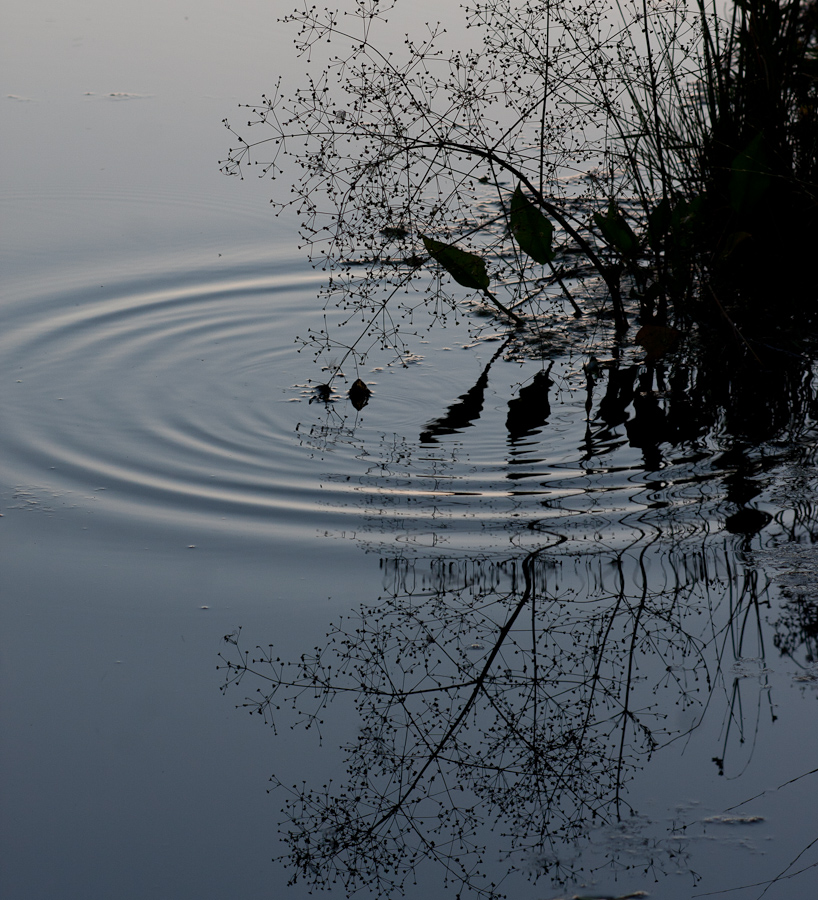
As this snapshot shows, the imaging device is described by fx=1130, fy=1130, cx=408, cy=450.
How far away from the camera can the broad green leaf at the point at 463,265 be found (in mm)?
4454

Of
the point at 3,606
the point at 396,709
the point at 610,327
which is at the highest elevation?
the point at 610,327

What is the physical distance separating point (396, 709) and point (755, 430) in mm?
1860

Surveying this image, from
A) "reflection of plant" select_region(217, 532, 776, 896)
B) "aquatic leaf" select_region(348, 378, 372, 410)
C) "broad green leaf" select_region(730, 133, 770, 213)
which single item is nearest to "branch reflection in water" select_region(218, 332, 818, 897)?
"reflection of plant" select_region(217, 532, 776, 896)

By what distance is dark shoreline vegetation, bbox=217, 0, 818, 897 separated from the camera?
2230 millimetres

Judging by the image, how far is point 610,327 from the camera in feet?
16.0

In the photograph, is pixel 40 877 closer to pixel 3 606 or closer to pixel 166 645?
pixel 166 645

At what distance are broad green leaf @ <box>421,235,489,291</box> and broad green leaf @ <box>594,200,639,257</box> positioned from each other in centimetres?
50

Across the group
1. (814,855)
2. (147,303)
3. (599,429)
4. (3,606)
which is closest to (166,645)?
(3,606)

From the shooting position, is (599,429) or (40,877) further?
(599,429)

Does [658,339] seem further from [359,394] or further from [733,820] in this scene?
[733,820]

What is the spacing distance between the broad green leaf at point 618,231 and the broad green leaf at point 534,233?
0.22 m

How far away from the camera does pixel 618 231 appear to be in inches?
173

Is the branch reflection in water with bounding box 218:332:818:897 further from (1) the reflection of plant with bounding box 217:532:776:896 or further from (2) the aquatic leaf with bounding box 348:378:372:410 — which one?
(2) the aquatic leaf with bounding box 348:378:372:410

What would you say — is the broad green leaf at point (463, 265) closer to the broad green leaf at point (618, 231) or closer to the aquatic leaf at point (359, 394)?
the broad green leaf at point (618, 231)
